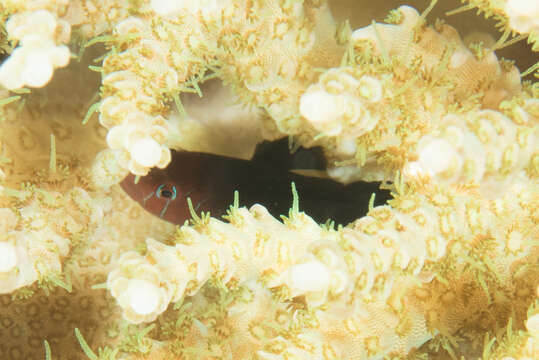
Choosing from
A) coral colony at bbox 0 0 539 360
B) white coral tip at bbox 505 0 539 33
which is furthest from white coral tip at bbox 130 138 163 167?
white coral tip at bbox 505 0 539 33

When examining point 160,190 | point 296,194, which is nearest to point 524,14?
point 296,194

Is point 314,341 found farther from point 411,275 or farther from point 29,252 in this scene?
point 29,252

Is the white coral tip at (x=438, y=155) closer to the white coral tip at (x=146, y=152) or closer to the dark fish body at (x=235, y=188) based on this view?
the white coral tip at (x=146, y=152)

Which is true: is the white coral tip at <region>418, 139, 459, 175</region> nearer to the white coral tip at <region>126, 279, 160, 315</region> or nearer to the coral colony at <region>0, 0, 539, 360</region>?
the coral colony at <region>0, 0, 539, 360</region>

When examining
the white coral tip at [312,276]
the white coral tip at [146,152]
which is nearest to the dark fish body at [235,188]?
the white coral tip at [146,152]

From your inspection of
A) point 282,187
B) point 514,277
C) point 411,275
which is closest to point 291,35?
point 282,187

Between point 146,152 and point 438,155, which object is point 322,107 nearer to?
point 438,155

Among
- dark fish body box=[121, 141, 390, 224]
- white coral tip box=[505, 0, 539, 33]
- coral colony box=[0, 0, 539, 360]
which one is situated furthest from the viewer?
dark fish body box=[121, 141, 390, 224]
